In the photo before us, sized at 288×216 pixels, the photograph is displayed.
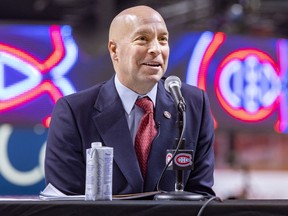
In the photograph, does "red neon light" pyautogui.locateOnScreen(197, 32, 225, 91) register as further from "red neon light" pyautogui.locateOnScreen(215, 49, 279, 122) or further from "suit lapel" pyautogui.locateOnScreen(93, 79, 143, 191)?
"suit lapel" pyautogui.locateOnScreen(93, 79, 143, 191)

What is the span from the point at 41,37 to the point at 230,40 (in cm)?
138

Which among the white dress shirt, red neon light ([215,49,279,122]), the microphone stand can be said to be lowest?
the microphone stand

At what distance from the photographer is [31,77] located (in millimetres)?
4848

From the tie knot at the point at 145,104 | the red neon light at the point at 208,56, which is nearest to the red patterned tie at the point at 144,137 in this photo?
the tie knot at the point at 145,104

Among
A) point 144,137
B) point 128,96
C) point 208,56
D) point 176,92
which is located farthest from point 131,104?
point 208,56

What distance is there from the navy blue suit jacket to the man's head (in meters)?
0.10

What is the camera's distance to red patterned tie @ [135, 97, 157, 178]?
2475mm

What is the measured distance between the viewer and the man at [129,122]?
2.43 meters

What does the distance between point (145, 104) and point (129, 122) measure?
9 centimetres

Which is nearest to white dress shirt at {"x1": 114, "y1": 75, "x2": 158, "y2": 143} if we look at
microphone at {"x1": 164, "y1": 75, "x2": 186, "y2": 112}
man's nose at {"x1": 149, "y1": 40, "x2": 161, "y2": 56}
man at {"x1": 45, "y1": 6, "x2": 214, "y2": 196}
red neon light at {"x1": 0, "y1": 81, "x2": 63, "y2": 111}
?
man at {"x1": 45, "y1": 6, "x2": 214, "y2": 196}

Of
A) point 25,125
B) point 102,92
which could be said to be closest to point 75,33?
point 25,125

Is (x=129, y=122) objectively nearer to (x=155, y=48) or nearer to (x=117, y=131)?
(x=117, y=131)
